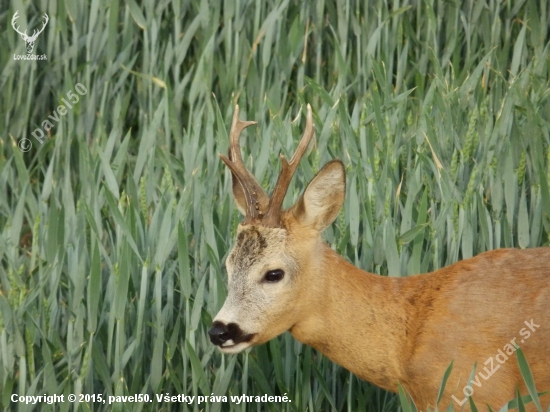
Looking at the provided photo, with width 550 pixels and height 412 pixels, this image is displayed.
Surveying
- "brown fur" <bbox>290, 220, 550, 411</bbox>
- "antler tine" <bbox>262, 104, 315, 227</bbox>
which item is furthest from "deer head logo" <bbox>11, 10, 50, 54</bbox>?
"brown fur" <bbox>290, 220, 550, 411</bbox>

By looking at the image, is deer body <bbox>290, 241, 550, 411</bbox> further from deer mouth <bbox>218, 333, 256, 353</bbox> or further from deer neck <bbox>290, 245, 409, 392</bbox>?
deer mouth <bbox>218, 333, 256, 353</bbox>

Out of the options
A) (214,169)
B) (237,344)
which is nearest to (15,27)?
(214,169)

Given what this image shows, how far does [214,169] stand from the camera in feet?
16.6

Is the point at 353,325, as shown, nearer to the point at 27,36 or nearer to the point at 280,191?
the point at 280,191

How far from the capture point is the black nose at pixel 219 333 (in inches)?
141

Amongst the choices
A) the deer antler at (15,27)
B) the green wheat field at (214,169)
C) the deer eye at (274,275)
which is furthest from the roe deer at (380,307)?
the deer antler at (15,27)

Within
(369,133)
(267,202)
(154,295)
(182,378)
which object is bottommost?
(182,378)

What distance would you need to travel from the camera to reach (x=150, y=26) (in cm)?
683

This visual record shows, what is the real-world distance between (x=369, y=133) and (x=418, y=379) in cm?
166

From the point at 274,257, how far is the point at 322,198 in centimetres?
32

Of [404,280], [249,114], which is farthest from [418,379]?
[249,114]

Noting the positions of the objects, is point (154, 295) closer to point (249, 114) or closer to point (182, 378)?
point (182, 378)

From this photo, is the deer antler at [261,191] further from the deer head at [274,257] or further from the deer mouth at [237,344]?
the deer mouth at [237,344]

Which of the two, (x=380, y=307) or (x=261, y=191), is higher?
(x=261, y=191)
